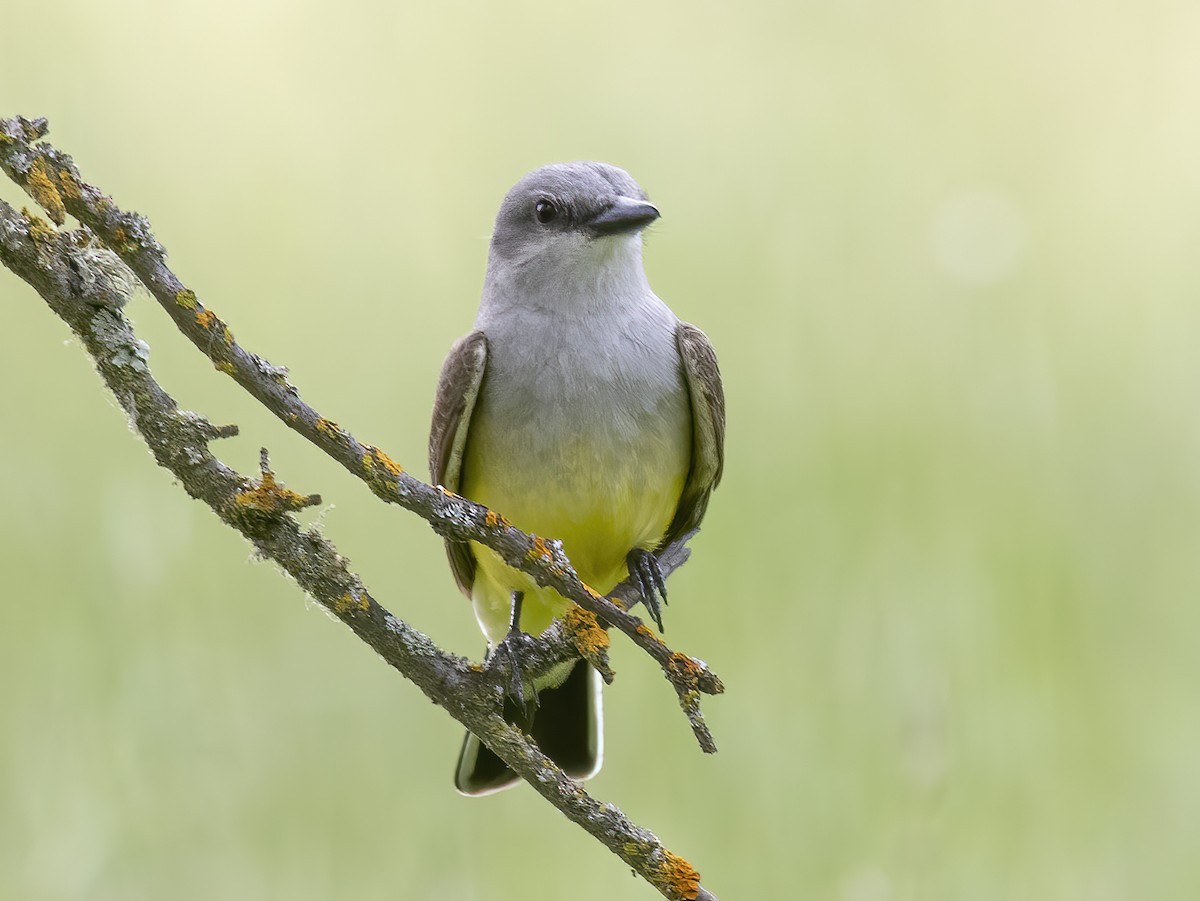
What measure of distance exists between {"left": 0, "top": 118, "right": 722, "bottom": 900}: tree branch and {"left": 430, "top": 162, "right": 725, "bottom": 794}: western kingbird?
1028mm

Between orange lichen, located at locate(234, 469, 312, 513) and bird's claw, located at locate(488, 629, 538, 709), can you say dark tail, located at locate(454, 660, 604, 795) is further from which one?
orange lichen, located at locate(234, 469, 312, 513)

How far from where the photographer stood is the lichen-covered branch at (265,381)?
4.06 feet

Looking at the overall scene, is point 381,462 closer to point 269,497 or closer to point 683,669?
point 269,497

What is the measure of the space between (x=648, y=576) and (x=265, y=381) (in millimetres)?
1536

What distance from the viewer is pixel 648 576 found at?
267 cm

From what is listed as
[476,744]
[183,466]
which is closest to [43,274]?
[183,466]

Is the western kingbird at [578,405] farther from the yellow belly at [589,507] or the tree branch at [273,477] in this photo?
the tree branch at [273,477]

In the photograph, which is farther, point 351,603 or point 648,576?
point 648,576

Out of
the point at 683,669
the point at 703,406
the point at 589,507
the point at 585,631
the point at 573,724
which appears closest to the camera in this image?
the point at 683,669

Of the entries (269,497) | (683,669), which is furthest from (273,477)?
(683,669)

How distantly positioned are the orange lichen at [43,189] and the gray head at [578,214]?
155 cm

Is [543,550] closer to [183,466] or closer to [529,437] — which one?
[183,466]

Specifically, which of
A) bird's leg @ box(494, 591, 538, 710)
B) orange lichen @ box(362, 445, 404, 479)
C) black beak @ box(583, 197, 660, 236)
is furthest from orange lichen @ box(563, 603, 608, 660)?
black beak @ box(583, 197, 660, 236)

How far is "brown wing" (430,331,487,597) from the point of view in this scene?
2682mm
